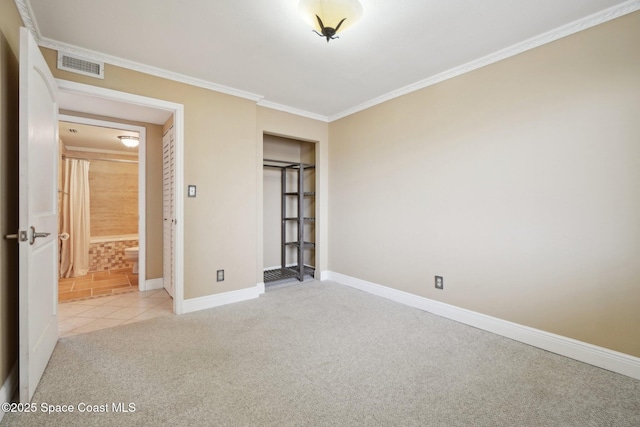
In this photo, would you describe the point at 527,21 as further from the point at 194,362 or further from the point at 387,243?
the point at 194,362

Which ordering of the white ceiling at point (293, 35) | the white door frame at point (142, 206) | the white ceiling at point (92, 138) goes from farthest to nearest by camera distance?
the white ceiling at point (92, 138)
the white door frame at point (142, 206)
the white ceiling at point (293, 35)

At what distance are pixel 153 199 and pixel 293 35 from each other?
2932mm

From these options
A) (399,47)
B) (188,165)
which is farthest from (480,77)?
(188,165)

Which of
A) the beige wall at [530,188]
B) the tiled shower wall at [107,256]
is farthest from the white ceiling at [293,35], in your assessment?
the tiled shower wall at [107,256]

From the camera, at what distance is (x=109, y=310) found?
3.11 m

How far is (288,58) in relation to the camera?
2617mm

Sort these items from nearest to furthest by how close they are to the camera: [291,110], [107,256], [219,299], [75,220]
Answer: [219,299] → [291,110] → [75,220] → [107,256]

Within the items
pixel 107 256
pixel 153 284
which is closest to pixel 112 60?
pixel 153 284

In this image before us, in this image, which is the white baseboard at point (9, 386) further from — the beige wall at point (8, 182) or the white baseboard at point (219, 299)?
the white baseboard at point (219, 299)

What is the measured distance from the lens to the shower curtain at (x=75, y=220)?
461cm

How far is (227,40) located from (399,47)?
1.43 m

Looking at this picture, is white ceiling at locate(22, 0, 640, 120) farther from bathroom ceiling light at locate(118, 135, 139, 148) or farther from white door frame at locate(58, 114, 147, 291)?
bathroom ceiling light at locate(118, 135, 139, 148)

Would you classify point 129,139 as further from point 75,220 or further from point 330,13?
point 330,13

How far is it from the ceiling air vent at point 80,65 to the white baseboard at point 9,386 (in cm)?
229
